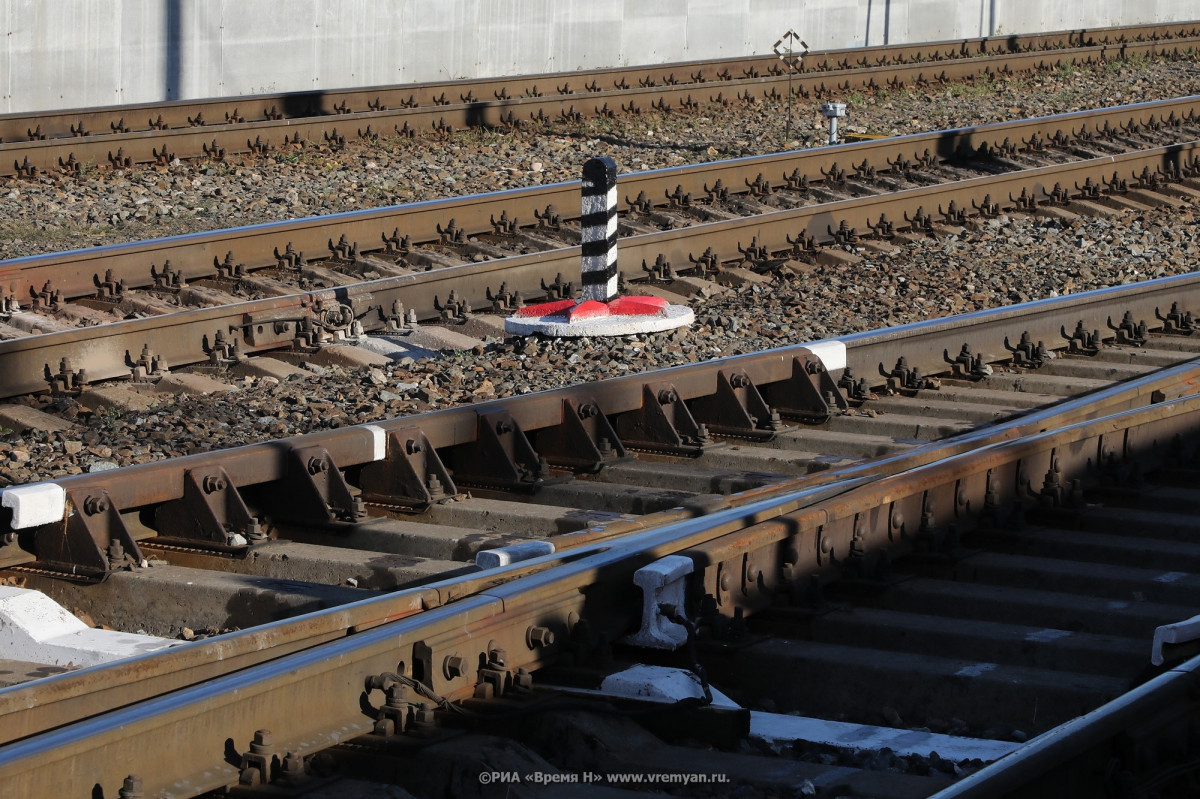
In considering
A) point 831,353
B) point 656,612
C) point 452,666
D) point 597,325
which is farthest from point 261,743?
point 597,325

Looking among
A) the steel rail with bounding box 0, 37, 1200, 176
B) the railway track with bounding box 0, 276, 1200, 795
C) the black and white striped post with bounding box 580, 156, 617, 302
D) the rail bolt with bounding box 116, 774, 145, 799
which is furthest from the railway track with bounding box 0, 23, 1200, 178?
the rail bolt with bounding box 116, 774, 145, 799

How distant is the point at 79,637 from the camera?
5324 mm

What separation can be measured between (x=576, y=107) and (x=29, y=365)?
38.4 feet

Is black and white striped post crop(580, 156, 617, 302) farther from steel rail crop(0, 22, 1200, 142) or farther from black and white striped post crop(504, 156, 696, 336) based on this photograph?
steel rail crop(0, 22, 1200, 142)

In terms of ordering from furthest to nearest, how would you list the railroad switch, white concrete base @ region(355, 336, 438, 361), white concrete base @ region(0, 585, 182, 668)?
the railroad switch < white concrete base @ region(355, 336, 438, 361) < white concrete base @ region(0, 585, 182, 668)

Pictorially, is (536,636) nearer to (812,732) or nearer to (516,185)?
(812,732)

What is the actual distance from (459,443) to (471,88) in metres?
14.3

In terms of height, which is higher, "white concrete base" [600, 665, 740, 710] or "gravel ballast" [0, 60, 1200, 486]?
"gravel ballast" [0, 60, 1200, 486]

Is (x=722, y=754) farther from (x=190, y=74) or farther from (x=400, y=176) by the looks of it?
(x=190, y=74)

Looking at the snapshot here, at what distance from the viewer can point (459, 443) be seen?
280 inches

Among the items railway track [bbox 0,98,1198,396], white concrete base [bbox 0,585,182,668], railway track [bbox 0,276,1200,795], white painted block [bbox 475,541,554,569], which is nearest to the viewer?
railway track [bbox 0,276,1200,795]

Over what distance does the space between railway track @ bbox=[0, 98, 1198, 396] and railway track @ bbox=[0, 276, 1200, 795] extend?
2892 millimetres

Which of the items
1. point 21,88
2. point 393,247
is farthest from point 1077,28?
point 393,247

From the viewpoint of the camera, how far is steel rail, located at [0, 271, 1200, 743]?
13.9 feet
